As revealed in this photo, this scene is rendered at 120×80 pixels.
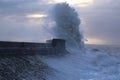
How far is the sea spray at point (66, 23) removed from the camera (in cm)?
3037

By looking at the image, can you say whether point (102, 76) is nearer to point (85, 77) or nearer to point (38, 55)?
point (85, 77)

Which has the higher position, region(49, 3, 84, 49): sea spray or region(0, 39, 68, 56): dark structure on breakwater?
region(49, 3, 84, 49): sea spray

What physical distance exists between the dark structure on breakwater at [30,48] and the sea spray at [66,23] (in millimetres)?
6564

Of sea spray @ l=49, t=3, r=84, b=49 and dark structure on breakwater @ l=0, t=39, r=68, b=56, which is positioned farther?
sea spray @ l=49, t=3, r=84, b=49

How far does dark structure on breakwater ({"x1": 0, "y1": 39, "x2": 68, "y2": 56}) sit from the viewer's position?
16623 mm

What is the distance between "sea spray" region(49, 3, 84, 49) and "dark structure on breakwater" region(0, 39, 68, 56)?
21.5 feet

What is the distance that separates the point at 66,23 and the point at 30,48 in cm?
1297

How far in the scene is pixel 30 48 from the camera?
62.1 ft

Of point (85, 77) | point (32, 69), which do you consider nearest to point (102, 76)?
point (85, 77)

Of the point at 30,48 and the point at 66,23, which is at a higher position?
the point at 66,23

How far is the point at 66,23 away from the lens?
3159 cm

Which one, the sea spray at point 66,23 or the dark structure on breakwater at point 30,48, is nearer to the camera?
the dark structure on breakwater at point 30,48

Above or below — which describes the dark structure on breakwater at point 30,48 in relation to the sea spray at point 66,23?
below

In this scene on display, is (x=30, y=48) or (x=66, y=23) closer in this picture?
(x=30, y=48)
